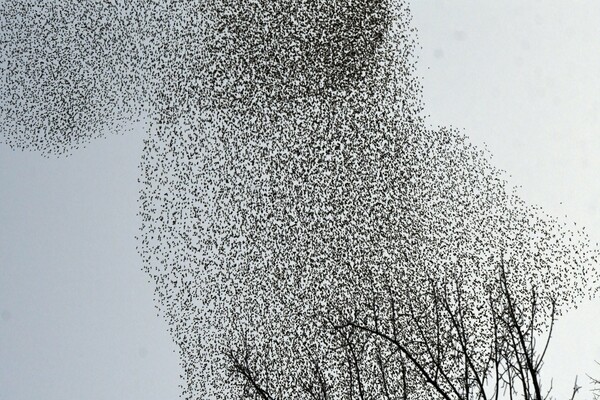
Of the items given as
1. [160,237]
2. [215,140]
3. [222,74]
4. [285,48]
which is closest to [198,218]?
[160,237]

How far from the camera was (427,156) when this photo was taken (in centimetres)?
1842

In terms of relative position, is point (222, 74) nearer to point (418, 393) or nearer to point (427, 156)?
point (427, 156)

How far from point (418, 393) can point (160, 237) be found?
8.68 metres

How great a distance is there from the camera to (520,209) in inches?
700

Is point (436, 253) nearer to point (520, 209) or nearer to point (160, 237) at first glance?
point (520, 209)

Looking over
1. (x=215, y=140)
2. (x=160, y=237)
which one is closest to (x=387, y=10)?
(x=215, y=140)

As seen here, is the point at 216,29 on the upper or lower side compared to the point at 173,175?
upper

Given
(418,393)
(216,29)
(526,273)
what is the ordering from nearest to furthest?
(418,393)
(526,273)
(216,29)

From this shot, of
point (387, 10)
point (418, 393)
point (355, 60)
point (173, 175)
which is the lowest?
point (418, 393)

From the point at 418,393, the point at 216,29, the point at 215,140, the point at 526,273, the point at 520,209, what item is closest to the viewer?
the point at 418,393

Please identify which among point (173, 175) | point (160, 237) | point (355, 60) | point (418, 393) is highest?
point (355, 60)

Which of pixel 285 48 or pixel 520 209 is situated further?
pixel 285 48

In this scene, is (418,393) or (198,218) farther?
(198,218)

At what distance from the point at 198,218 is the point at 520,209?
941 cm
